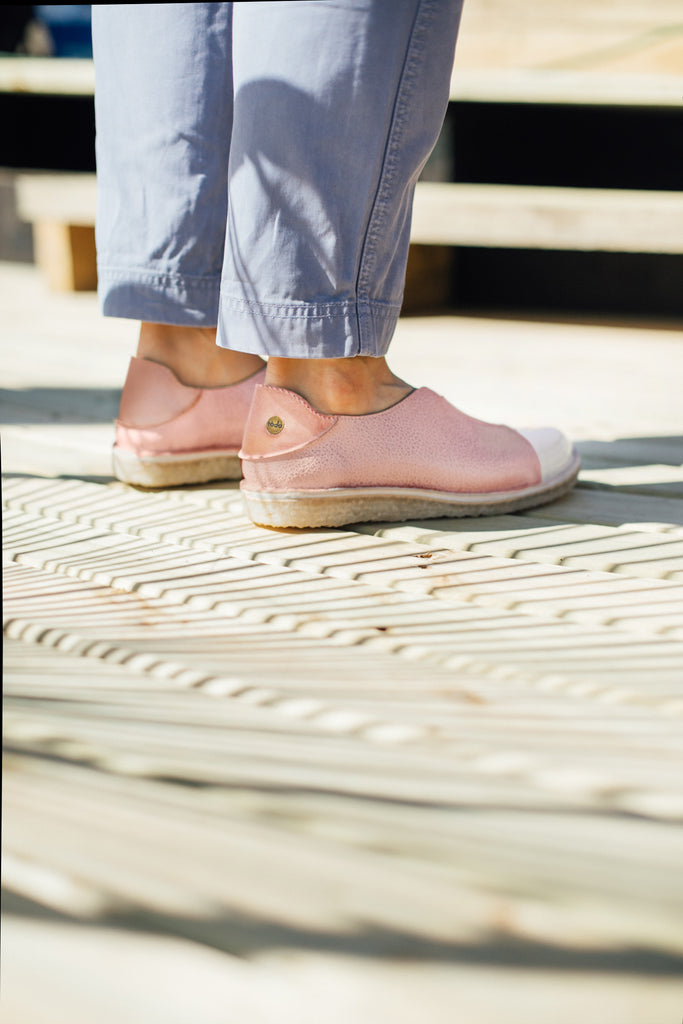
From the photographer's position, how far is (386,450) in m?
1.00

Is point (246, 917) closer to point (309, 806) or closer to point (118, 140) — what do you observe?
point (309, 806)

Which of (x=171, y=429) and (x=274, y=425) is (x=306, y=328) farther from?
(x=171, y=429)

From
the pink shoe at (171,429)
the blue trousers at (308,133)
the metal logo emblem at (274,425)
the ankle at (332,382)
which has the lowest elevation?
the pink shoe at (171,429)

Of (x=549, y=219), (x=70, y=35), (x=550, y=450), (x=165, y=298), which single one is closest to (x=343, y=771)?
(x=550, y=450)

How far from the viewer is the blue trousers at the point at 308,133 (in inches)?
33.6

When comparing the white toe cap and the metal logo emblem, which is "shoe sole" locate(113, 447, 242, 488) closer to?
the metal logo emblem

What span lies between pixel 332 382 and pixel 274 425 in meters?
0.07

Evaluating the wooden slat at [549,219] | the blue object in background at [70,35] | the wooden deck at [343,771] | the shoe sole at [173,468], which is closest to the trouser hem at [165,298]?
the shoe sole at [173,468]

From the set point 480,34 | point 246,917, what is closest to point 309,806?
point 246,917

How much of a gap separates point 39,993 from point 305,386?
0.67 meters

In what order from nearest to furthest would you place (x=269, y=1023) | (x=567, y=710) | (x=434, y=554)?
(x=269, y=1023) < (x=567, y=710) < (x=434, y=554)

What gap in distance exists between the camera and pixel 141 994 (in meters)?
0.39

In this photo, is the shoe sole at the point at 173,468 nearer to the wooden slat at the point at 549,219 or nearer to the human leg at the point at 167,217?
the human leg at the point at 167,217

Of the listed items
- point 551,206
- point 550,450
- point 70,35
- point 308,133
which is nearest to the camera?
point 308,133
